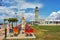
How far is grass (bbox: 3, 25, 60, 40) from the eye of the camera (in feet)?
19.6

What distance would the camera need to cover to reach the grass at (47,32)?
19.6 feet

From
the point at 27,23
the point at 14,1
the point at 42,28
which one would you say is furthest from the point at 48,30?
the point at 14,1

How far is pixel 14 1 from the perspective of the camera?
19.5 ft

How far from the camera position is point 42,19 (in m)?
5.96

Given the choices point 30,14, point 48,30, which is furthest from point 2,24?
point 48,30

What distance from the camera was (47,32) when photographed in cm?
604

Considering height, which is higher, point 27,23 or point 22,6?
point 22,6

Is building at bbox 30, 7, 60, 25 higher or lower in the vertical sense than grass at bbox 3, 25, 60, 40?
higher

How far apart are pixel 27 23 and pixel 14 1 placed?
0.69m

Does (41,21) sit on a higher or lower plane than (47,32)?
higher

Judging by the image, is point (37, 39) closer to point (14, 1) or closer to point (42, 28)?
point (42, 28)

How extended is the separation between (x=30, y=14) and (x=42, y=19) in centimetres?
36

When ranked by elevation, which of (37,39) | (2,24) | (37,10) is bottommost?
(37,39)

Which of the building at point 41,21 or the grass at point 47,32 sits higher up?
the building at point 41,21
